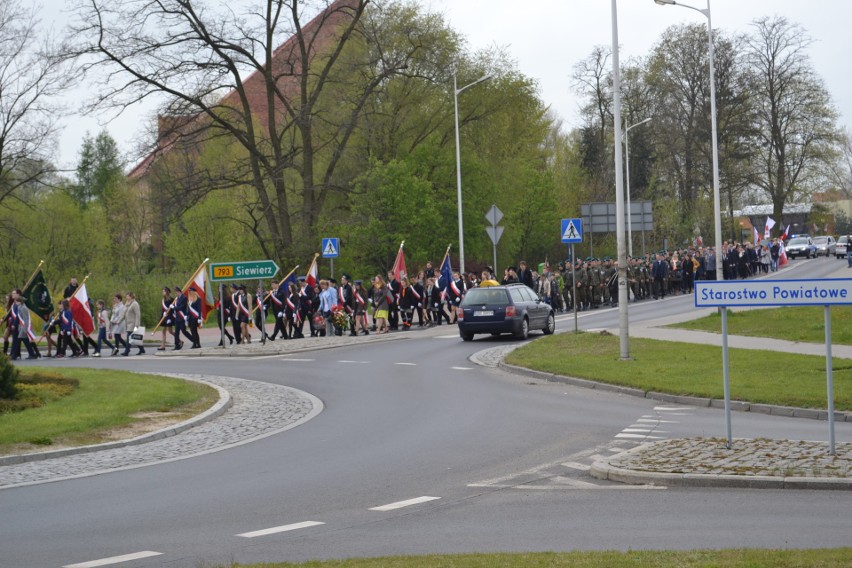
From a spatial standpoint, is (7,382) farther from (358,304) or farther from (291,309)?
(358,304)

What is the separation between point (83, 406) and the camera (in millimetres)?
17266

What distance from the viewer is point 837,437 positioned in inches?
524

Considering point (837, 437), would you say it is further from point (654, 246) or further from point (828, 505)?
point (654, 246)

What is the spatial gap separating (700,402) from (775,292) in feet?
19.1

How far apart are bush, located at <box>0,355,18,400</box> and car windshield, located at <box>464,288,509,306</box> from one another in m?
15.0

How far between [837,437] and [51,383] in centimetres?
1269

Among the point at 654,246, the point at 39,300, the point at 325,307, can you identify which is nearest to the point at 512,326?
the point at 325,307

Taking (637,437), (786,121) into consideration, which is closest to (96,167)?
(786,121)

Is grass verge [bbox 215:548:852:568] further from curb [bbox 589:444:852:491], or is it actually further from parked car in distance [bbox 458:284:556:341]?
parked car in distance [bbox 458:284:556:341]

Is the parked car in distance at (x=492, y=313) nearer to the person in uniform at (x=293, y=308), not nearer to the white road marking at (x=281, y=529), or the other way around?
the person in uniform at (x=293, y=308)

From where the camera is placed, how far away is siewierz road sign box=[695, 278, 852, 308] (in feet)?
36.9

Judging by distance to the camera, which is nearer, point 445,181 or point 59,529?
point 59,529

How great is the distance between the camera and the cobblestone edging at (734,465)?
1018 cm

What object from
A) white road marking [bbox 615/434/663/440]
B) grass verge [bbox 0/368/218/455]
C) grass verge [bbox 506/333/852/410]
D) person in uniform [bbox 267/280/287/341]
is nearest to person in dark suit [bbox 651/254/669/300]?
person in uniform [bbox 267/280/287/341]
